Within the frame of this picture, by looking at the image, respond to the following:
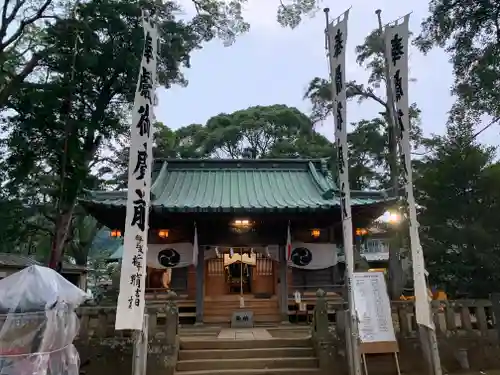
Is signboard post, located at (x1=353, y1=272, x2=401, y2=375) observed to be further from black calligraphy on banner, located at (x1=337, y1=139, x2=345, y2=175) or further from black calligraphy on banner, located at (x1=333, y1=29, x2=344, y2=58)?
black calligraphy on banner, located at (x1=333, y1=29, x2=344, y2=58)

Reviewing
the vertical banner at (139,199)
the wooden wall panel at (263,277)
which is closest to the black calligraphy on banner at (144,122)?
the vertical banner at (139,199)

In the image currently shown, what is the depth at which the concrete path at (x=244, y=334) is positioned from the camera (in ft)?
31.1

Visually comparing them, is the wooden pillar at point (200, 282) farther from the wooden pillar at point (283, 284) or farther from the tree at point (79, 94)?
the tree at point (79, 94)

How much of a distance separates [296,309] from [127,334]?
20.2ft

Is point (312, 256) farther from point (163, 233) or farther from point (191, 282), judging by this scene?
point (163, 233)

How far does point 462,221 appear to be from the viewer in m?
9.86

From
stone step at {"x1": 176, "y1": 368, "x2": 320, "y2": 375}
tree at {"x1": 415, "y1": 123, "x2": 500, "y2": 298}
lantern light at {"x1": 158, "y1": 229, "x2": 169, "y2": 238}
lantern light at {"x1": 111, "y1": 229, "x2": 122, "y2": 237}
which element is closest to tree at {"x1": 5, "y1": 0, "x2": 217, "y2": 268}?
lantern light at {"x1": 111, "y1": 229, "x2": 122, "y2": 237}

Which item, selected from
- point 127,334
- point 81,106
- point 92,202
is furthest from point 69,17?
point 127,334

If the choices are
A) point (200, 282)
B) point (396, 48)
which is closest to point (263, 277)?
point (200, 282)

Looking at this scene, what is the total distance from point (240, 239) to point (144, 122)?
6727mm

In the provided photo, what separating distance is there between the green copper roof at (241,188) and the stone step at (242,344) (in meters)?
3.89

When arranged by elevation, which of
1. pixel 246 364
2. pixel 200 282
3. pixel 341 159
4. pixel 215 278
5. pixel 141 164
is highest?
pixel 341 159

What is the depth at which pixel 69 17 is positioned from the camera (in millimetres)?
10016

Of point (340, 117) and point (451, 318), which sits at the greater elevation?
point (340, 117)
